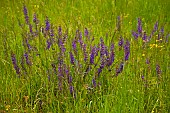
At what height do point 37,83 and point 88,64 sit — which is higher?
point 88,64

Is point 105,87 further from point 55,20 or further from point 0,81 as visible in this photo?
point 55,20

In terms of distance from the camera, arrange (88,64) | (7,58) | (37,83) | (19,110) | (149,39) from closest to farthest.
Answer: (19,110), (88,64), (37,83), (7,58), (149,39)

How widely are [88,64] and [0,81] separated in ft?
2.27

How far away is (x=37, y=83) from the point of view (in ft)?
8.11

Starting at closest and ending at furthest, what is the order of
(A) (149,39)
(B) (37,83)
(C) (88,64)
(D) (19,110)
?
(D) (19,110) < (C) (88,64) < (B) (37,83) < (A) (149,39)

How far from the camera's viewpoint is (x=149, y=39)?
2.98 meters

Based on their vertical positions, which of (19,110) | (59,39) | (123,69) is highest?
(59,39)

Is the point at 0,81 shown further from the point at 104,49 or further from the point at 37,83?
the point at 104,49

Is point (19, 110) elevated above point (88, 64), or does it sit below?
below

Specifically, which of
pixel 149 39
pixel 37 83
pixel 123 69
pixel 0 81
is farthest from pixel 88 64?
pixel 149 39

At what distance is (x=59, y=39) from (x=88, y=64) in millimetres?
295

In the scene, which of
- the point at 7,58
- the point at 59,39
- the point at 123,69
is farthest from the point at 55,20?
the point at 123,69

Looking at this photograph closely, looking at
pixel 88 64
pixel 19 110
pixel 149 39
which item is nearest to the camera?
pixel 19 110

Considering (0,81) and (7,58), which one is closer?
(0,81)
